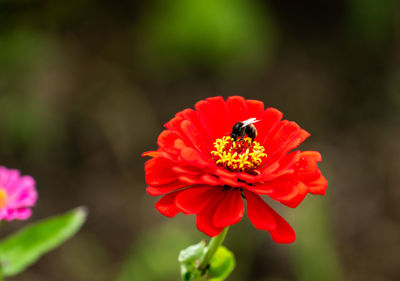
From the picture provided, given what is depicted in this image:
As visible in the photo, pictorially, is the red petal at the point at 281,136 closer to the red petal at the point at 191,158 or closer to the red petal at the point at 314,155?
the red petal at the point at 314,155

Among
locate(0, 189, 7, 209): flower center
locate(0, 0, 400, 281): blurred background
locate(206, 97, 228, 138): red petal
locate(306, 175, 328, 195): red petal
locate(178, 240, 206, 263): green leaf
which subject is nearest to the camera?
locate(306, 175, 328, 195): red petal

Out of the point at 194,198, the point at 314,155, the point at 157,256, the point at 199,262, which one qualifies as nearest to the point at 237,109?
the point at 314,155

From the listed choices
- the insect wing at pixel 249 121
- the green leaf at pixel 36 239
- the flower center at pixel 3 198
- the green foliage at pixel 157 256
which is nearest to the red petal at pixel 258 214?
the insect wing at pixel 249 121

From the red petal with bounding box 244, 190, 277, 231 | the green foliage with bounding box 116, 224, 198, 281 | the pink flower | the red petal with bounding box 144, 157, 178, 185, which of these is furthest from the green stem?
the green foliage with bounding box 116, 224, 198, 281

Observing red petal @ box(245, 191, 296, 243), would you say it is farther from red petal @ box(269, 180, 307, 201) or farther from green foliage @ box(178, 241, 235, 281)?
green foliage @ box(178, 241, 235, 281)

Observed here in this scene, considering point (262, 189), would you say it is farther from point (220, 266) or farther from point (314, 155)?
point (220, 266)

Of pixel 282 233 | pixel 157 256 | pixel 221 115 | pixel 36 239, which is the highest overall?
pixel 221 115
